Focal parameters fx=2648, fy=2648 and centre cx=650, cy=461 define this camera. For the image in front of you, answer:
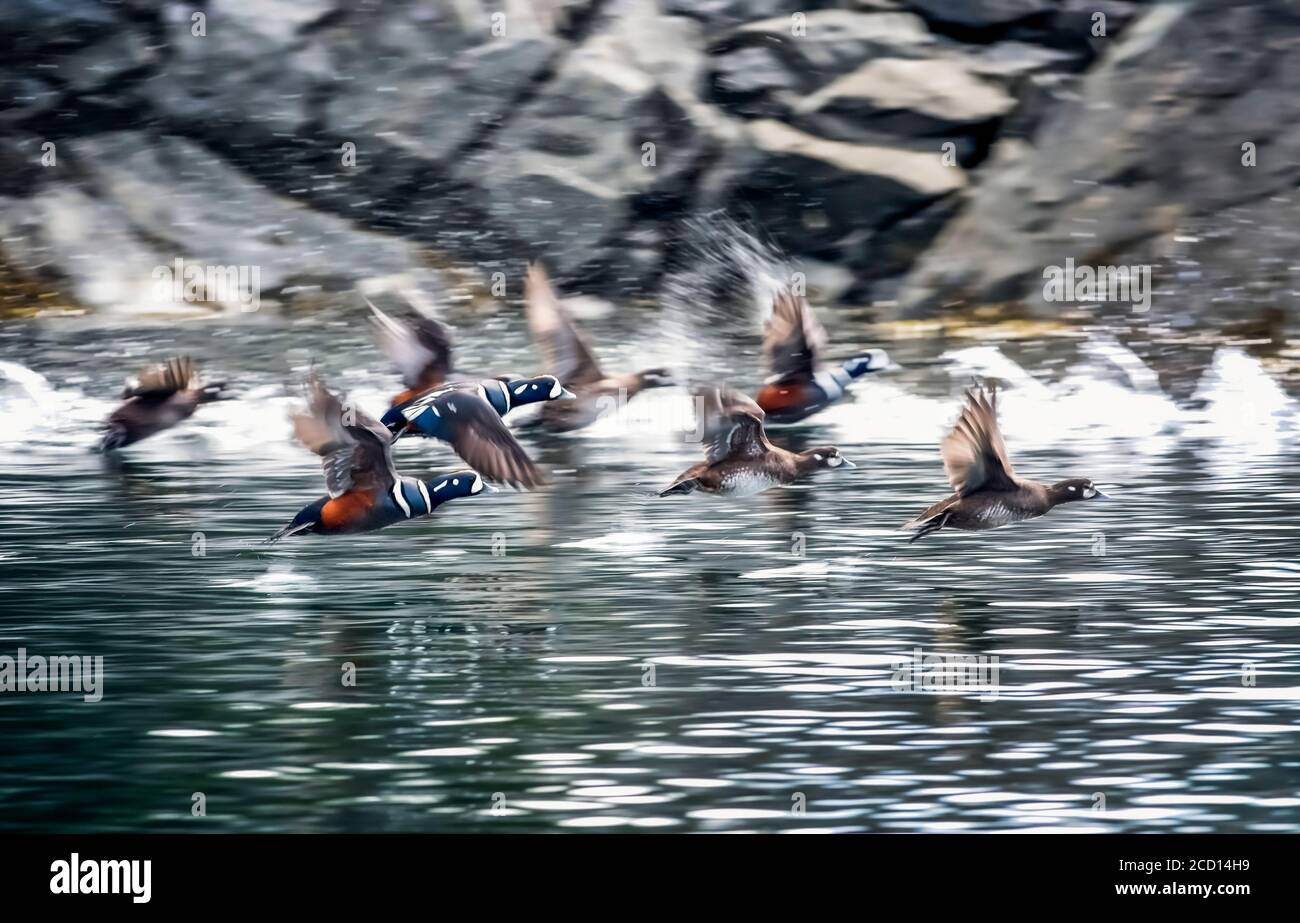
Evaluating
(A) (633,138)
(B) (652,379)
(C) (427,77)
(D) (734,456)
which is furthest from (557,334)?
(C) (427,77)

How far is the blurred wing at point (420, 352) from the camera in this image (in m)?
24.5

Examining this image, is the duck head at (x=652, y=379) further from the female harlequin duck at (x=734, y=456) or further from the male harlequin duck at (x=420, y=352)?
the female harlequin duck at (x=734, y=456)

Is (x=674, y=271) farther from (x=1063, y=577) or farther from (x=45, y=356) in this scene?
(x=1063, y=577)

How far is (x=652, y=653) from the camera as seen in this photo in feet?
53.7

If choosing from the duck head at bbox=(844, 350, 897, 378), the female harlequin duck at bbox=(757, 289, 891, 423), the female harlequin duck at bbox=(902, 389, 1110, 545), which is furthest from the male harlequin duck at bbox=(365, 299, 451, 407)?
the female harlequin duck at bbox=(902, 389, 1110, 545)

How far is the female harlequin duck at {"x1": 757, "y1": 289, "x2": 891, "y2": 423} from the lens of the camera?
25.4m

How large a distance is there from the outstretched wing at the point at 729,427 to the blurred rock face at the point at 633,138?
21113 mm

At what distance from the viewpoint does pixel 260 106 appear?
47000mm

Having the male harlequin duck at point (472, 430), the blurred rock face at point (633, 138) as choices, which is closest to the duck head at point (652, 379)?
the male harlequin duck at point (472, 430)

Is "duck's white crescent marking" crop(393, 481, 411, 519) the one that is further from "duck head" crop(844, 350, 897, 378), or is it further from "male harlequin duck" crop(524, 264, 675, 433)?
"duck head" crop(844, 350, 897, 378)

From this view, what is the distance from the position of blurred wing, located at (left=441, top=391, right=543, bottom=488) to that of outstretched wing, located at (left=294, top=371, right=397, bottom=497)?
1.27 metres

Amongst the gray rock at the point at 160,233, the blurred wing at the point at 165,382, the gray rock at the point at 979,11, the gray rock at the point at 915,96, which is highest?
the gray rock at the point at 979,11

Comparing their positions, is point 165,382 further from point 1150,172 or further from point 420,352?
point 1150,172
